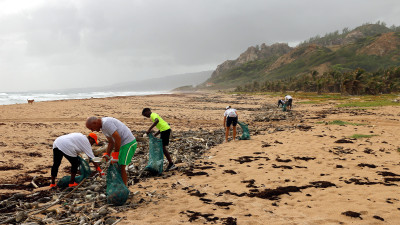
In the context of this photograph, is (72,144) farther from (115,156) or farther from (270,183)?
(270,183)

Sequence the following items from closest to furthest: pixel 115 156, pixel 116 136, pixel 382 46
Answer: pixel 116 136 < pixel 115 156 < pixel 382 46

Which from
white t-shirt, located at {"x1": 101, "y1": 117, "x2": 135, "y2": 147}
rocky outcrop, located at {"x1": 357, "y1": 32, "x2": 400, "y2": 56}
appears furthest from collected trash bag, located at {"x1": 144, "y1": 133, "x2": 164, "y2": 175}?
rocky outcrop, located at {"x1": 357, "y1": 32, "x2": 400, "y2": 56}

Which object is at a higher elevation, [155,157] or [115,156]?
[115,156]

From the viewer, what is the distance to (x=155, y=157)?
677cm

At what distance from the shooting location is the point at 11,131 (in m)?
12.6

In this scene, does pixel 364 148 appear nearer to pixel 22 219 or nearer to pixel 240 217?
pixel 240 217

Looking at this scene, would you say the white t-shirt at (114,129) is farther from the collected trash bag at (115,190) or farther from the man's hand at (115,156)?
the collected trash bag at (115,190)

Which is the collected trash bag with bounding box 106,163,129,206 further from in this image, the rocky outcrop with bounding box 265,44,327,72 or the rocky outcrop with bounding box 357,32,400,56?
the rocky outcrop with bounding box 265,44,327,72

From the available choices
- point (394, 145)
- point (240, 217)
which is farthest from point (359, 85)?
point (240, 217)

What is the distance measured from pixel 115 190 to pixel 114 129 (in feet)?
4.05

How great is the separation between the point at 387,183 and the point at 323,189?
1645mm

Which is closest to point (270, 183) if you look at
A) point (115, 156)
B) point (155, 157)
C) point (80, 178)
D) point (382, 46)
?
point (155, 157)

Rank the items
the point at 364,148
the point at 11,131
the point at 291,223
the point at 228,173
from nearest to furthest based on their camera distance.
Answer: the point at 291,223, the point at 228,173, the point at 364,148, the point at 11,131

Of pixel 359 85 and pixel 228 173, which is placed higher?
pixel 359 85
